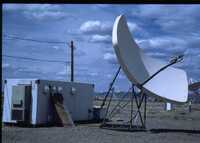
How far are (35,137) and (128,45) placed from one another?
7.27 metres

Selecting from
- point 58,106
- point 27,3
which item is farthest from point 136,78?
point 27,3

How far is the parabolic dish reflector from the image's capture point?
768 inches

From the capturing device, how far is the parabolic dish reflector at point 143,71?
64.0 ft

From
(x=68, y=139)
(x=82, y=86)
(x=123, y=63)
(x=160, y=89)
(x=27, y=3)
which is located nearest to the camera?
(x=27, y=3)

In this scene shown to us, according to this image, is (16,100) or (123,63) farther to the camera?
(16,100)

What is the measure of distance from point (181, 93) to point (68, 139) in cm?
847

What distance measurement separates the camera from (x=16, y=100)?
2191 cm

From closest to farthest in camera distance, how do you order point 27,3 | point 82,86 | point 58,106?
point 27,3, point 58,106, point 82,86

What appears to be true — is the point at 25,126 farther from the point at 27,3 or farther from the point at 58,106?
the point at 27,3

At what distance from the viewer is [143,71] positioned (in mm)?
21641

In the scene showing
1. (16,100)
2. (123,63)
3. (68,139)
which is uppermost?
(123,63)

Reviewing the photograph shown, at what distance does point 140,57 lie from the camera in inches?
873

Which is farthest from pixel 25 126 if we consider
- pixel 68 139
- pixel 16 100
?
pixel 68 139

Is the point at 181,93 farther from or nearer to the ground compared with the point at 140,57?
nearer to the ground
